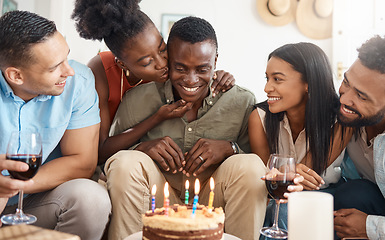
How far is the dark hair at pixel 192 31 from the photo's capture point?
2205mm

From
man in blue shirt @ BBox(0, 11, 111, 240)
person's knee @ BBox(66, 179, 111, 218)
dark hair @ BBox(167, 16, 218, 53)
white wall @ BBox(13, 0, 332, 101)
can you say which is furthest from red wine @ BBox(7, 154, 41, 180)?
white wall @ BBox(13, 0, 332, 101)

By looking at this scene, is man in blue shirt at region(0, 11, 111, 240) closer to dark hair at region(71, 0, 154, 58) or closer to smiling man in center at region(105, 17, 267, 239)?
smiling man in center at region(105, 17, 267, 239)

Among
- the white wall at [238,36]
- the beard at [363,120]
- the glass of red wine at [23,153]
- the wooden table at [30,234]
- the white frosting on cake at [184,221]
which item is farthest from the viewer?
the white wall at [238,36]

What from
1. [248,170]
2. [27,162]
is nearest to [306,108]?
[248,170]

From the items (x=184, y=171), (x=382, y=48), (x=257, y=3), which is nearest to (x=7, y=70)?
(x=184, y=171)

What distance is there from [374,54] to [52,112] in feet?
4.79

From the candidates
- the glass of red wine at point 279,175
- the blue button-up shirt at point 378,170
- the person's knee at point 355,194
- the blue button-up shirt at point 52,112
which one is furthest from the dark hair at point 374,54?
the blue button-up shirt at point 52,112

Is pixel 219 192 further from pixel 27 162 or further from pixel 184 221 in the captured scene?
pixel 27 162

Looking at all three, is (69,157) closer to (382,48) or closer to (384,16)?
(382,48)

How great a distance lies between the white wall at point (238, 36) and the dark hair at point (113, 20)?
304 cm

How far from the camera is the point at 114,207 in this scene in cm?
188

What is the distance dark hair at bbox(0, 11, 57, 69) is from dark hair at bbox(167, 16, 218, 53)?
0.70 metres

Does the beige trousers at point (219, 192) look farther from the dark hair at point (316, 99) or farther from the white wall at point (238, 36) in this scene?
the white wall at point (238, 36)

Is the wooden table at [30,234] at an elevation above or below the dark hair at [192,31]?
below
